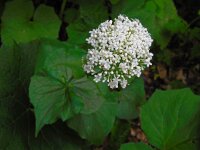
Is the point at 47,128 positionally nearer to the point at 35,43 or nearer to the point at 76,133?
the point at 76,133

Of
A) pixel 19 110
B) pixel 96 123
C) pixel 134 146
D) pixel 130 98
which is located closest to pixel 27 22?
pixel 19 110

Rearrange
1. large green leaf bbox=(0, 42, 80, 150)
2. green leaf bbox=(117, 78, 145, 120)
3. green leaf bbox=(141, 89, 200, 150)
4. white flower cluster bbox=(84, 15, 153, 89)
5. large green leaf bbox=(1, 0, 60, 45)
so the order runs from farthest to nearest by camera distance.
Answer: large green leaf bbox=(1, 0, 60, 45)
green leaf bbox=(117, 78, 145, 120)
green leaf bbox=(141, 89, 200, 150)
large green leaf bbox=(0, 42, 80, 150)
white flower cluster bbox=(84, 15, 153, 89)

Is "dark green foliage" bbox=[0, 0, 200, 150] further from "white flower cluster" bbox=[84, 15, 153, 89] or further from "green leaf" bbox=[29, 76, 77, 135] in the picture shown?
"white flower cluster" bbox=[84, 15, 153, 89]

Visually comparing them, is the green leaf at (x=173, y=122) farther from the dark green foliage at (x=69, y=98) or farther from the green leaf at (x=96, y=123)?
the green leaf at (x=96, y=123)

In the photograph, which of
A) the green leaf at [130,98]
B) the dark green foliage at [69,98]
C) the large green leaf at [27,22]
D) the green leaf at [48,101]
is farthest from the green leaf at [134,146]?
the large green leaf at [27,22]

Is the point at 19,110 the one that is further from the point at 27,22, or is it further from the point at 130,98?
the point at 27,22

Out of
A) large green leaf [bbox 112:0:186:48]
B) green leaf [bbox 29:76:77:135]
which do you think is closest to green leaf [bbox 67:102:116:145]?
green leaf [bbox 29:76:77:135]
